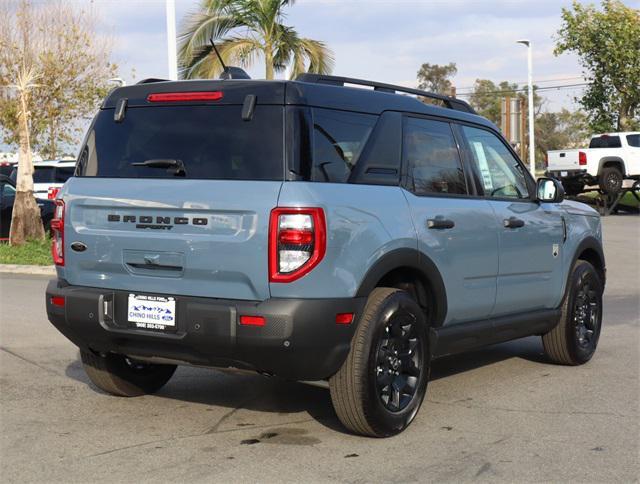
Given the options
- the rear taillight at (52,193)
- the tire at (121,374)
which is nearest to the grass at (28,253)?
the rear taillight at (52,193)

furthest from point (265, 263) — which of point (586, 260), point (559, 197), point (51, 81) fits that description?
point (51, 81)

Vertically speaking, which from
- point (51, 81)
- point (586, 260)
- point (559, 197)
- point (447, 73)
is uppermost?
point (447, 73)

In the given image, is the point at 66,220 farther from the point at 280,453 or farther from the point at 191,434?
the point at 280,453

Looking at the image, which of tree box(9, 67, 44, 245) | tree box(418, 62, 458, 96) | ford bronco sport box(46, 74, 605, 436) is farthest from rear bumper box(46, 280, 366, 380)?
tree box(418, 62, 458, 96)

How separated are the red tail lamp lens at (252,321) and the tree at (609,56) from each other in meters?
34.2

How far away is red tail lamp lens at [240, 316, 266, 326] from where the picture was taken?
501 centimetres

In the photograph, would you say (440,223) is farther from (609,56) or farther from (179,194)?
(609,56)

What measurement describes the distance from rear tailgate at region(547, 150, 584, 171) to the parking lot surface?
22499 mm

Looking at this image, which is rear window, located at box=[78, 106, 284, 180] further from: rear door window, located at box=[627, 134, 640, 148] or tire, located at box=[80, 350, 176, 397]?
rear door window, located at box=[627, 134, 640, 148]

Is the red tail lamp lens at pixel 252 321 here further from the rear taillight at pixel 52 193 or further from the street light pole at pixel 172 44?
the rear taillight at pixel 52 193

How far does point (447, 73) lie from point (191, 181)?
73.8 m

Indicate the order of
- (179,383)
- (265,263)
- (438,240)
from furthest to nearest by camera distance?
(179,383) → (438,240) → (265,263)

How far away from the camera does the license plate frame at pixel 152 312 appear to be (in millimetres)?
5262

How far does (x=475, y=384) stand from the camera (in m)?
7.06
